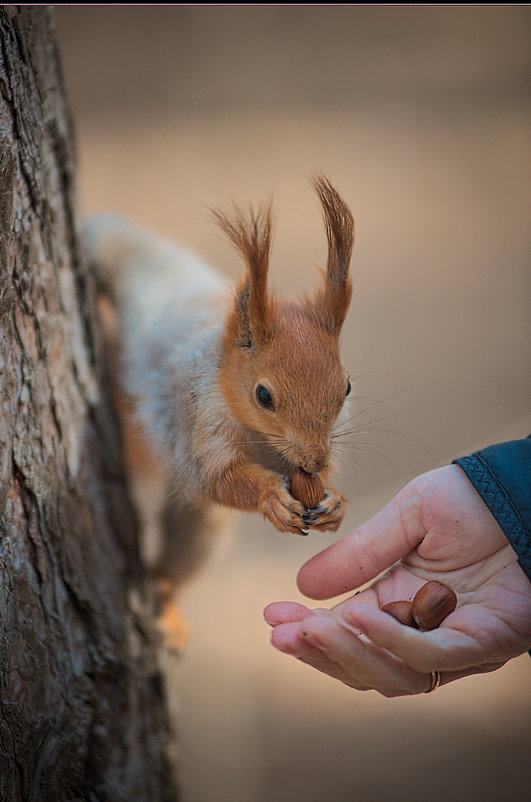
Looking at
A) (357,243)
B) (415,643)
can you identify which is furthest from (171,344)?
(357,243)

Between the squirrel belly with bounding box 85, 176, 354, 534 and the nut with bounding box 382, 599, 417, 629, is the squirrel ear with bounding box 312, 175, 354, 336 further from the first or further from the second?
the nut with bounding box 382, 599, 417, 629

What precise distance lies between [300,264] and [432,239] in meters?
0.50

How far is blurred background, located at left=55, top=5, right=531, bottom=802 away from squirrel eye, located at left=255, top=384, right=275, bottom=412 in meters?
0.23

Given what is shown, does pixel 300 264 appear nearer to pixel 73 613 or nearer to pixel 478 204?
pixel 478 204

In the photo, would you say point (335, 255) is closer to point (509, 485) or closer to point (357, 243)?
point (509, 485)

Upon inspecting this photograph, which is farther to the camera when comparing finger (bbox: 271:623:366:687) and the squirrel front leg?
the squirrel front leg

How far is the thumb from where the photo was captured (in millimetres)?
1169

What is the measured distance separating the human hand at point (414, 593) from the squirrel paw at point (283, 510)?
91mm

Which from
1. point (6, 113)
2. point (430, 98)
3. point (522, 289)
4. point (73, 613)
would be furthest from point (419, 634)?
point (430, 98)

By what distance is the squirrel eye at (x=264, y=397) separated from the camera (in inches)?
46.4

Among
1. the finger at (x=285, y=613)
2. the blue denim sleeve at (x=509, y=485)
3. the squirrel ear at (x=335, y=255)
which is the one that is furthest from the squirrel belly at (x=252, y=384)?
the blue denim sleeve at (x=509, y=485)

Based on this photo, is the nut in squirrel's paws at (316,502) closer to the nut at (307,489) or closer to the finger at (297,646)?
the nut at (307,489)

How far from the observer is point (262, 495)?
47.3 inches

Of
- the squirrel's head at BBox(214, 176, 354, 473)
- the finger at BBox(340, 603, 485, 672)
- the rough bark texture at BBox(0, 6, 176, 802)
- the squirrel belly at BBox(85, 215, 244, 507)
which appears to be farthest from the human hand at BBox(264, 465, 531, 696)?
the rough bark texture at BBox(0, 6, 176, 802)
